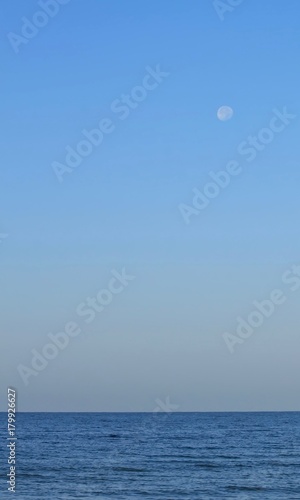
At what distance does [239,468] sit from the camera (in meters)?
55.2

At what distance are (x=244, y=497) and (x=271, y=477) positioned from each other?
9.41m

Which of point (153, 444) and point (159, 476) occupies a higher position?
point (153, 444)

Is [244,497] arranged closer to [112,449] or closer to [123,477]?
[123,477]

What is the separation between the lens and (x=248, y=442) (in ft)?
276

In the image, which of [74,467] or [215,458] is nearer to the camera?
[74,467]

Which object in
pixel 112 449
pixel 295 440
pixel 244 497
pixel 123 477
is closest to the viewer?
pixel 244 497

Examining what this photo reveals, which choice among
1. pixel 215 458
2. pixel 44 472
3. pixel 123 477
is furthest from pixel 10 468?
pixel 215 458

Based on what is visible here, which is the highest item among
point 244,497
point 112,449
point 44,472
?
point 112,449

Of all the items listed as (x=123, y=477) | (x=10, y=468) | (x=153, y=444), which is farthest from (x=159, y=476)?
(x=153, y=444)

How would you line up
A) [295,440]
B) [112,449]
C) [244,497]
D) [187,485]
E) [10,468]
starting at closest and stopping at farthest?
[244,497] → [187,485] → [10,468] → [112,449] → [295,440]

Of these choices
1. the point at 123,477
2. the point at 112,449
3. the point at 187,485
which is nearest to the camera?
the point at 187,485

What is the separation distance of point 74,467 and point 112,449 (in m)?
18.4

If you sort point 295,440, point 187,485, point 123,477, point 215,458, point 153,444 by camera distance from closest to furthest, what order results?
point 187,485 < point 123,477 < point 215,458 < point 153,444 < point 295,440

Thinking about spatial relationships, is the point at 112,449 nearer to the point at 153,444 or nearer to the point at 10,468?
the point at 153,444
